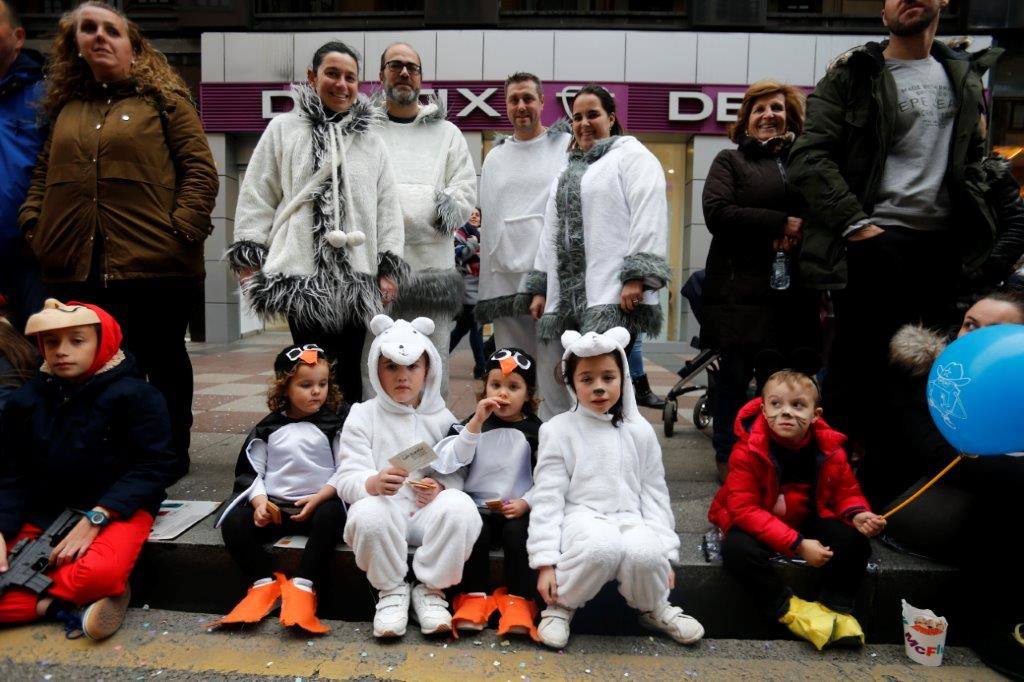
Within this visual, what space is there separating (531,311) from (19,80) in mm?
2768

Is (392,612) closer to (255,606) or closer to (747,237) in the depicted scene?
(255,606)

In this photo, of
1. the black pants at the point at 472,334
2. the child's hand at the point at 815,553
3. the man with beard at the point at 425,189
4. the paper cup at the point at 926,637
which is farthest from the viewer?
the black pants at the point at 472,334

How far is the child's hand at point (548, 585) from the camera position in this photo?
2.30 meters

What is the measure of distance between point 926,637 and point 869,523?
15.6 inches

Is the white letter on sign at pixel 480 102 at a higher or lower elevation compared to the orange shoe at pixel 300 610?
higher

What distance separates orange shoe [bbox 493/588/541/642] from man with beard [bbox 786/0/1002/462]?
5.20ft

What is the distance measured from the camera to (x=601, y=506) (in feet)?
8.07

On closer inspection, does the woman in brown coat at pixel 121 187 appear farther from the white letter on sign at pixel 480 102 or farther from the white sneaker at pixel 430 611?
the white letter on sign at pixel 480 102

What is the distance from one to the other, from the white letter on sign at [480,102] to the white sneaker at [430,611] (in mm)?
7876

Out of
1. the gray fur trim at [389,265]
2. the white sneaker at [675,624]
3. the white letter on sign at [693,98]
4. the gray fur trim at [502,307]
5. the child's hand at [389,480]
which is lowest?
the white sneaker at [675,624]

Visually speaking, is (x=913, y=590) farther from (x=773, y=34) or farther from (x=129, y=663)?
(x=773, y=34)

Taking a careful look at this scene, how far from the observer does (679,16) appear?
9258 millimetres

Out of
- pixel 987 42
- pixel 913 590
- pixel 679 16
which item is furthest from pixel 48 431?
pixel 987 42

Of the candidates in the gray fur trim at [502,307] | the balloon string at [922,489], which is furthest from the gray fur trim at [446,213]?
the balloon string at [922,489]
